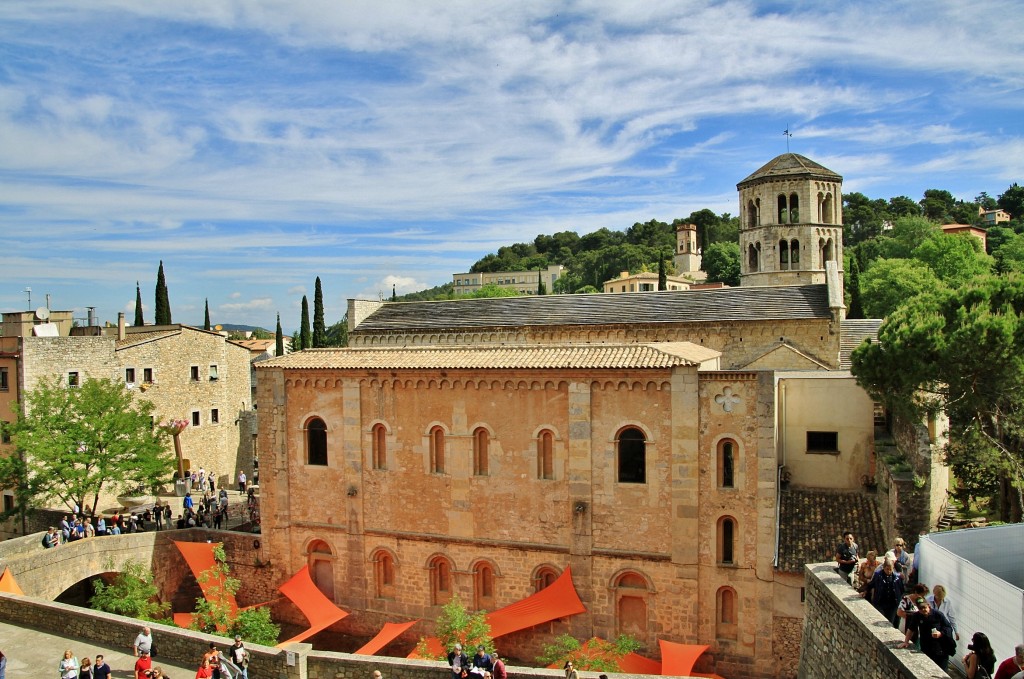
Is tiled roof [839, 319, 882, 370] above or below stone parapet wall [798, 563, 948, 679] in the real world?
above

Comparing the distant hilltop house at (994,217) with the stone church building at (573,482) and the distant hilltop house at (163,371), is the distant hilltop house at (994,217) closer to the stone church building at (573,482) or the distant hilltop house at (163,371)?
the stone church building at (573,482)

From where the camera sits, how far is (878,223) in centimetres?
10344

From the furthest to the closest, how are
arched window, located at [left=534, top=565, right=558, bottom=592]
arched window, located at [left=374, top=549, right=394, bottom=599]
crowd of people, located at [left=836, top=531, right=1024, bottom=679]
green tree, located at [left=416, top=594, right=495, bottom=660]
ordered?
arched window, located at [left=374, top=549, right=394, bottom=599] < arched window, located at [left=534, top=565, right=558, bottom=592] < green tree, located at [left=416, top=594, right=495, bottom=660] < crowd of people, located at [left=836, top=531, right=1024, bottom=679]

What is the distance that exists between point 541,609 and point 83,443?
61.5 feet

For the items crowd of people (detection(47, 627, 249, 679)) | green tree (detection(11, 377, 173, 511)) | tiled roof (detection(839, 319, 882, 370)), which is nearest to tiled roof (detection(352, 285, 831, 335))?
tiled roof (detection(839, 319, 882, 370))

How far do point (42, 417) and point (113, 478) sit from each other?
3586 mm

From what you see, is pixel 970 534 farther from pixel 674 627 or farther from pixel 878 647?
pixel 674 627

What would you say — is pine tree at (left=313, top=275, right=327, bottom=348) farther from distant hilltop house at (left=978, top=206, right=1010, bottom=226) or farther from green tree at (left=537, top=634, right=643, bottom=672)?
distant hilltop house at (left=978, top=206, right=1010, bottom=226)

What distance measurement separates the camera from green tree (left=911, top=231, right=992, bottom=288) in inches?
2281

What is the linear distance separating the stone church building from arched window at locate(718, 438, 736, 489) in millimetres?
53

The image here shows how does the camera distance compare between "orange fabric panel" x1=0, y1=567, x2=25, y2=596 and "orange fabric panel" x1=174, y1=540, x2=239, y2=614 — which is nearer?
"orange fabric panel" x1=0, y1=567, x2=25, y2=596

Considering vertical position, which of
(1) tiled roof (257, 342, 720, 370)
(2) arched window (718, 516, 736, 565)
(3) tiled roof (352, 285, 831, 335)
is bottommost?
(2) arched window (718, 516, 736, 565)

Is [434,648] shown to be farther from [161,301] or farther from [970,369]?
[161,301]

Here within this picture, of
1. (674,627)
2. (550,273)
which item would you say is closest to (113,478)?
(674,627)
